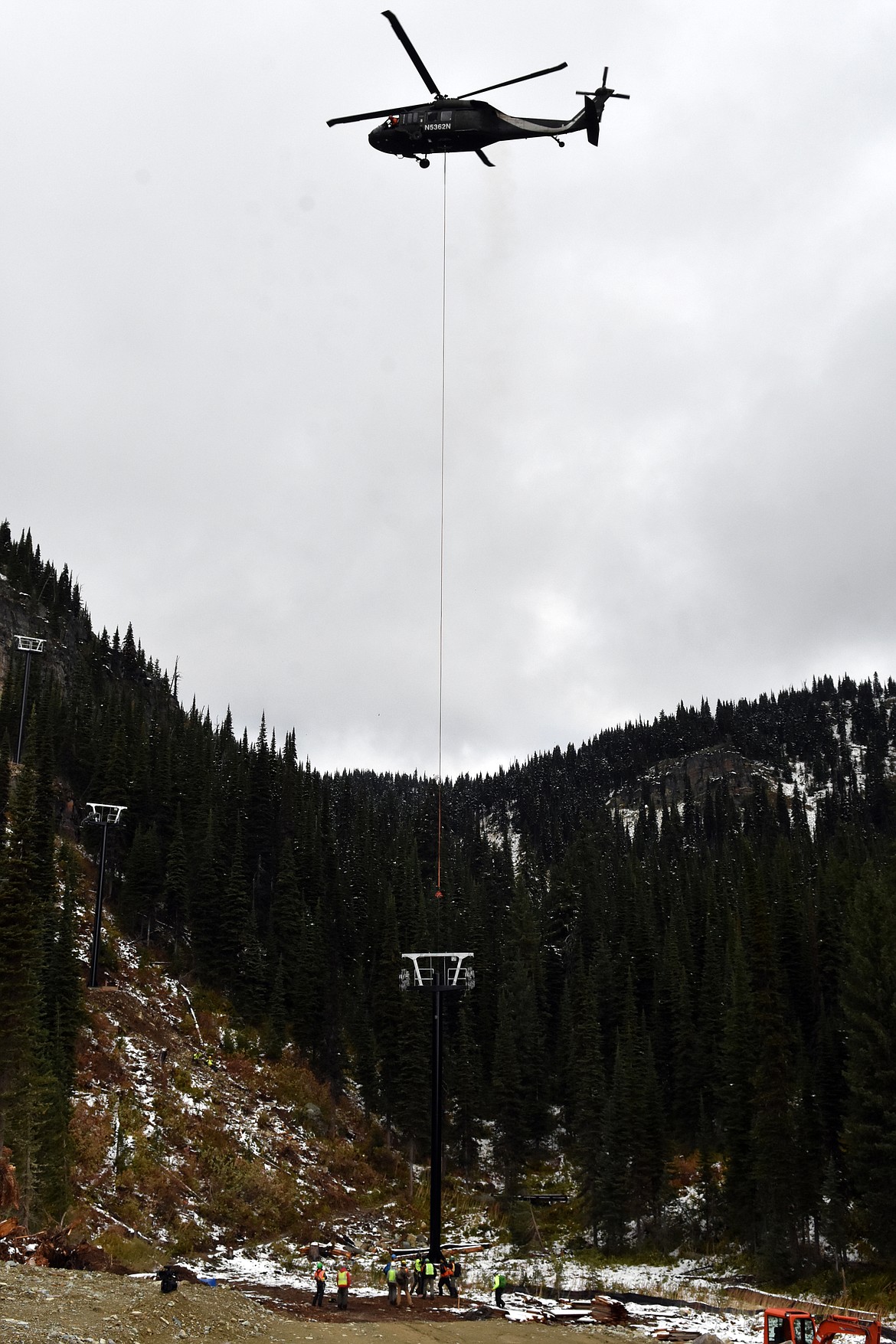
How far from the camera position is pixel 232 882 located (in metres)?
78.3

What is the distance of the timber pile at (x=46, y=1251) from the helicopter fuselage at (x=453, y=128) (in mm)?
29226

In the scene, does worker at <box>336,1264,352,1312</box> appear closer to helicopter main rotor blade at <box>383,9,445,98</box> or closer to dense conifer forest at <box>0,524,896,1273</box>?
dense conifer forest at <box>0,524,896,1273</box>

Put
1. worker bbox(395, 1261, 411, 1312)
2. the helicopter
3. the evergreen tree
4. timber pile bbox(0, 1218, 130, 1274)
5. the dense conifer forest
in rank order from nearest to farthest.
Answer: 1. the helicopter
2. timber pile bbox(0, 1218, 130, 1274)
3. worker bbox(395, 1261, 411, 1312)
4. the evergreen tree
5. the dense conifer forest

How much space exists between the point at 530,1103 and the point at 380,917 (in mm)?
23247

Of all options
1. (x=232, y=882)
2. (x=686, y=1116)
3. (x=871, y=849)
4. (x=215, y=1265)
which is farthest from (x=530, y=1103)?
(x=871, y=849)

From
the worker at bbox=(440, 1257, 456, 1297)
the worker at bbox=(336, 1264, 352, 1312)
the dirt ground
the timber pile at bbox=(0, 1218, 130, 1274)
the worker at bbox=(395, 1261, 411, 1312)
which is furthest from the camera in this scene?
the worker at bbox=(440, 1257, 456, 1297)

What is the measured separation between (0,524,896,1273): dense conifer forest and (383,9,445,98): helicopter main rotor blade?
35.3 metres

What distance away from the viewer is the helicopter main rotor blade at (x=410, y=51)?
1856 centimetres

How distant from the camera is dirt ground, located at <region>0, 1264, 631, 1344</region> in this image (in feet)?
Answer: 56.6

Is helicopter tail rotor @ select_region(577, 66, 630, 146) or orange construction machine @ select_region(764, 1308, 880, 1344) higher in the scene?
helicopter tail rotor @ select_region(577, 66, 630, 146)

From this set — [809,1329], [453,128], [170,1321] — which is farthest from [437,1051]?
[453,128]

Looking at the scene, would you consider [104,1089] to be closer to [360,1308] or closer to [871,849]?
[360,1308]

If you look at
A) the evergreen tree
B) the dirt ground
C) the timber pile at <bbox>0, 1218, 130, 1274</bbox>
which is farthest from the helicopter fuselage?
the evergreen tree

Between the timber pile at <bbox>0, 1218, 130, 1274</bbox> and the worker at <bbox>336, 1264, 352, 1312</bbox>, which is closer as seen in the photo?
the timber pile at <bbox>0, 1218, 130, 1274</bbox>
